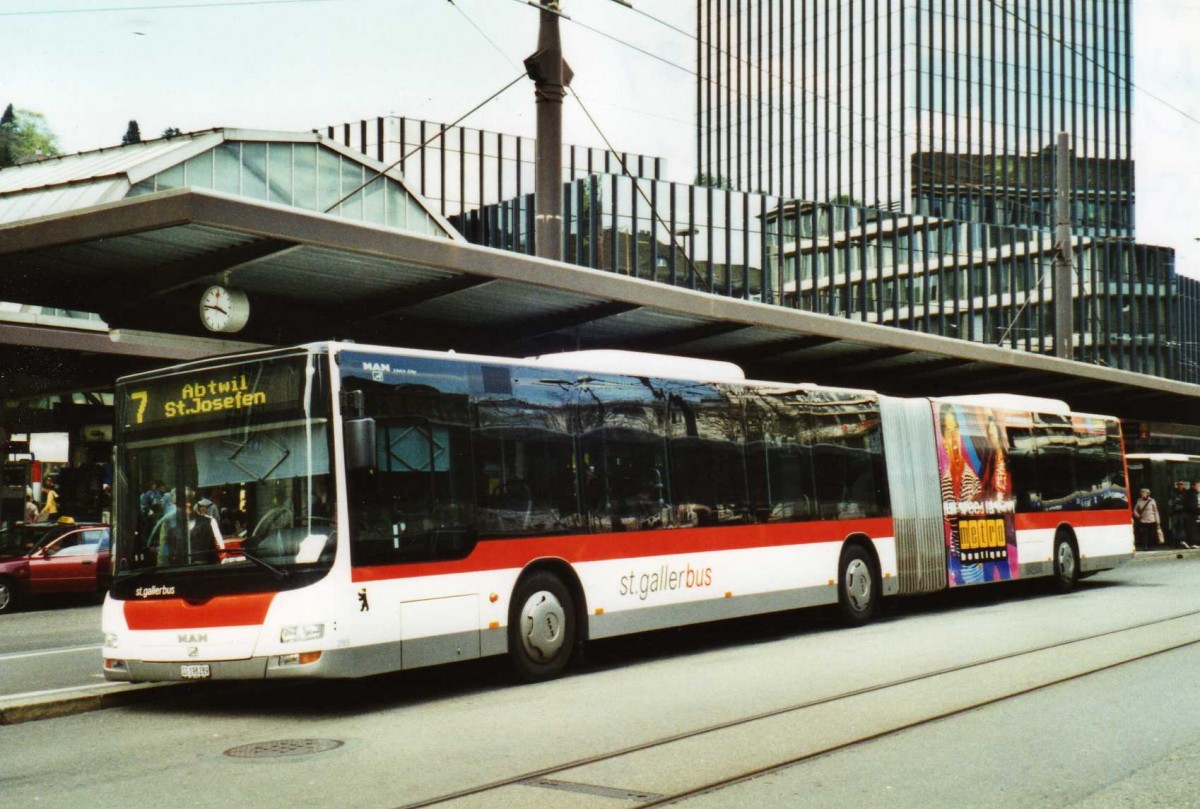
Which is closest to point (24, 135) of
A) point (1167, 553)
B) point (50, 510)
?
point (50, 510)

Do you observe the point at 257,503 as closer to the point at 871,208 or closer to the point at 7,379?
the point at 7,379

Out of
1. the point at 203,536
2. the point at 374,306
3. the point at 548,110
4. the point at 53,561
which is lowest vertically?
the point at 53,561

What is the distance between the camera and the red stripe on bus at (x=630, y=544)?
1053 cm

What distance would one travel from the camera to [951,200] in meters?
90.9

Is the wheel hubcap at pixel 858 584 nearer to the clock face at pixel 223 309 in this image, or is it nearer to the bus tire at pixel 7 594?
the clock face at pixel 223 309

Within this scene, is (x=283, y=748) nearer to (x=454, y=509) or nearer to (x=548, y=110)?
(x=454, y=509)

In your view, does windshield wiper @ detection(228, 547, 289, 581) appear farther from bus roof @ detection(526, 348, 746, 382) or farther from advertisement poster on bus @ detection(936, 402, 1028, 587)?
advertisement poster on bus @ detection(936, 402, 1028, 587)

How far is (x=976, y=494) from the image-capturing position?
61.9ft

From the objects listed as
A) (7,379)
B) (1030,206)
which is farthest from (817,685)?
(1030,206)

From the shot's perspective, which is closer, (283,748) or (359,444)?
(283,748)

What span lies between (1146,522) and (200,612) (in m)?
30.9

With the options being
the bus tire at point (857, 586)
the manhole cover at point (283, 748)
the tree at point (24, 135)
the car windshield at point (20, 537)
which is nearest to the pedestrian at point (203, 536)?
the manhole cover at point (283, 748)

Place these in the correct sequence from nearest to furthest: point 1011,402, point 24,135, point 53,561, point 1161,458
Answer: point 1011,402
point 53,561
point 1161,458
point 24,135

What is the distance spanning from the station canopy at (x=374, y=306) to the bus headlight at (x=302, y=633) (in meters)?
4.23
